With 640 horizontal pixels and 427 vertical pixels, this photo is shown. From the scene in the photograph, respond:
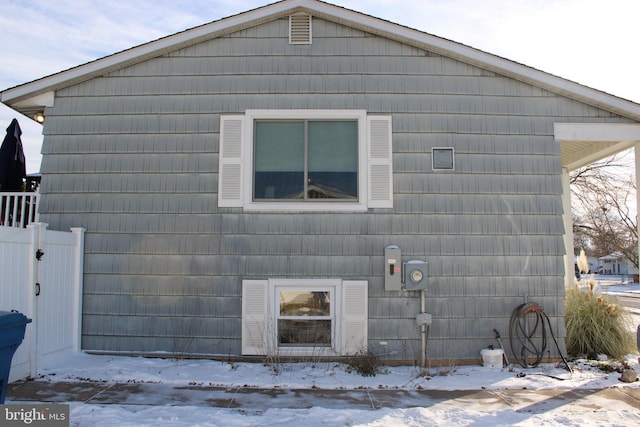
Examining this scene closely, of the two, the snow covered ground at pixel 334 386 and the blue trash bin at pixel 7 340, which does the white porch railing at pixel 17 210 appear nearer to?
the snow covered ground at pixel 334 386

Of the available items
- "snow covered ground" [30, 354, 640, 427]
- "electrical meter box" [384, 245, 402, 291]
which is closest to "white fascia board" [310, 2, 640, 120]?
"electrical meter box" [384, 245, 402, 291]

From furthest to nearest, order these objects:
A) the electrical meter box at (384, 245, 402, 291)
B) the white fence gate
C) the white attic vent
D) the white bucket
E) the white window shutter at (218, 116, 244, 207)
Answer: the white attic vent → the white window shutter at (218, 116, 244, 207) → the electrical meter box at (384, 245, 402, 291) → the white bucket → the white fence gate

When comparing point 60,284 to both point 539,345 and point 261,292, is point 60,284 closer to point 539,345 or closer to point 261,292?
point 261,292

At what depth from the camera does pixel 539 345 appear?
6289mm

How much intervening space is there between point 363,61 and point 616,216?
17567 millimetres

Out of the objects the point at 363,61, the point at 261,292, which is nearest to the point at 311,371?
the point at 261,292

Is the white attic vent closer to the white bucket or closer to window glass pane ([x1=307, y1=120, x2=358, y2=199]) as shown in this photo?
window glass pane ([x1=307, y1=120, x2=358, y2=199])

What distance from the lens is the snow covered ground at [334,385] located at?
13.8 feet

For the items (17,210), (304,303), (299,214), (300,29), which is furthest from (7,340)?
(300,29)

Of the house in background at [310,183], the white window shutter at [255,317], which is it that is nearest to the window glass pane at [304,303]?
the house in background at [310,183]

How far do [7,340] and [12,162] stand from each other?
3875 mm

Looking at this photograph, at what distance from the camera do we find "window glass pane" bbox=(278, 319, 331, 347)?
6.30m

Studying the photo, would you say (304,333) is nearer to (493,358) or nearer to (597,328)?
(493,358)

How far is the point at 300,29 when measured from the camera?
6633mm
